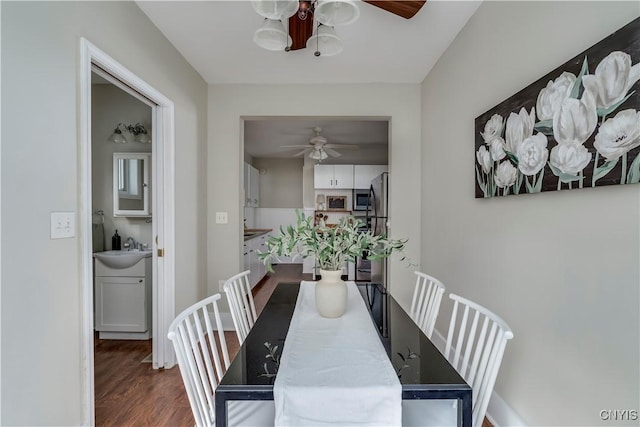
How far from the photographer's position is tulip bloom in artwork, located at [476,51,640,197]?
98 cm

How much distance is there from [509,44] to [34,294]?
8.39 ft

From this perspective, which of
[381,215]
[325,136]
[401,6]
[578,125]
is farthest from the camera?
[325,136]

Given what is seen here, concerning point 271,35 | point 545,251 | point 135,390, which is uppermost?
point 271,35

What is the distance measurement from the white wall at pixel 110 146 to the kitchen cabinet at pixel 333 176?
331cm

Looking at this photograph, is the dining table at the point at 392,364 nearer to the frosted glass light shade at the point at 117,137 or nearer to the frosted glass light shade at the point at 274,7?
the frosted glass light shade at the point at 274,7

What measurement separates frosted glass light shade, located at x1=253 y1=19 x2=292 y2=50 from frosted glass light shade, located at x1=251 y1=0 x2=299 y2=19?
0.45 feet

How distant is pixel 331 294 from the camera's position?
4.66 ft

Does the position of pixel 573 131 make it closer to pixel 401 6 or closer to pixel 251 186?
pixel 401 6

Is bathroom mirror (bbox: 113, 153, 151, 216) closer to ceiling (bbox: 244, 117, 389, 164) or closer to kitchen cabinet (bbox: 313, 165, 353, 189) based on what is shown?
ceiling (bbox: 244, 117, 389, 164)

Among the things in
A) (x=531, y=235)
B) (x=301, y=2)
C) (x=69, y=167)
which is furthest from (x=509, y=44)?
(x=69, y=167)

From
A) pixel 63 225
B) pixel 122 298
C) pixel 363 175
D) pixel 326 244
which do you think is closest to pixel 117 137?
pixel 122 298

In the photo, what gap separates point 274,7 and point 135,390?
251cm

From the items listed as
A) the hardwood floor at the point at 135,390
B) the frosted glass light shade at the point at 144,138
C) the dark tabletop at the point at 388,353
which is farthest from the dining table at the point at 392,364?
the frosted glass light shade at the point at 144,138

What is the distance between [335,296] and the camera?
56.1 inches
